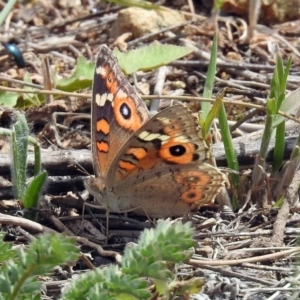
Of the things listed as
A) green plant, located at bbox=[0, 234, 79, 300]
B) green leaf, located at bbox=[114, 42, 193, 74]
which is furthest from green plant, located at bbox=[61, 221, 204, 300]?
green leaf, located at bbox=[114, 42, 193, 74]

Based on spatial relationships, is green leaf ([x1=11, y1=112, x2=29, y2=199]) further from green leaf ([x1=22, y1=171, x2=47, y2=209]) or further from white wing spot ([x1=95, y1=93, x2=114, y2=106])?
white wing spot ([x1=95, y1=93, x2=114, y2=106])

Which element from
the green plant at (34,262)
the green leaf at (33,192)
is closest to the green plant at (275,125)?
the green leaf at (33,192)

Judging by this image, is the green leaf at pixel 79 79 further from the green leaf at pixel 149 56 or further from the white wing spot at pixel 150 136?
the white wing spot at pixel 150 136

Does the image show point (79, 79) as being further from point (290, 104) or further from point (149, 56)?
point (290, 104)

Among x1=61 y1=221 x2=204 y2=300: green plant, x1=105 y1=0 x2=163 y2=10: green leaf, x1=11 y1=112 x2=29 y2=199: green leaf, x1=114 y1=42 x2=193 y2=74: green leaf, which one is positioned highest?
x1=105 y1=0 x2=163 y2=10: green leaf

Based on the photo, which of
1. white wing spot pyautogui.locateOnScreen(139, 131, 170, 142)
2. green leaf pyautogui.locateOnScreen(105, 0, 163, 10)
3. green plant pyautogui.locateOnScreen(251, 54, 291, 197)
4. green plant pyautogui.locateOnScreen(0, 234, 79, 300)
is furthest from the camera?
green leaf pyautogui.locateOnScreen(105, 0, 163, 10)
